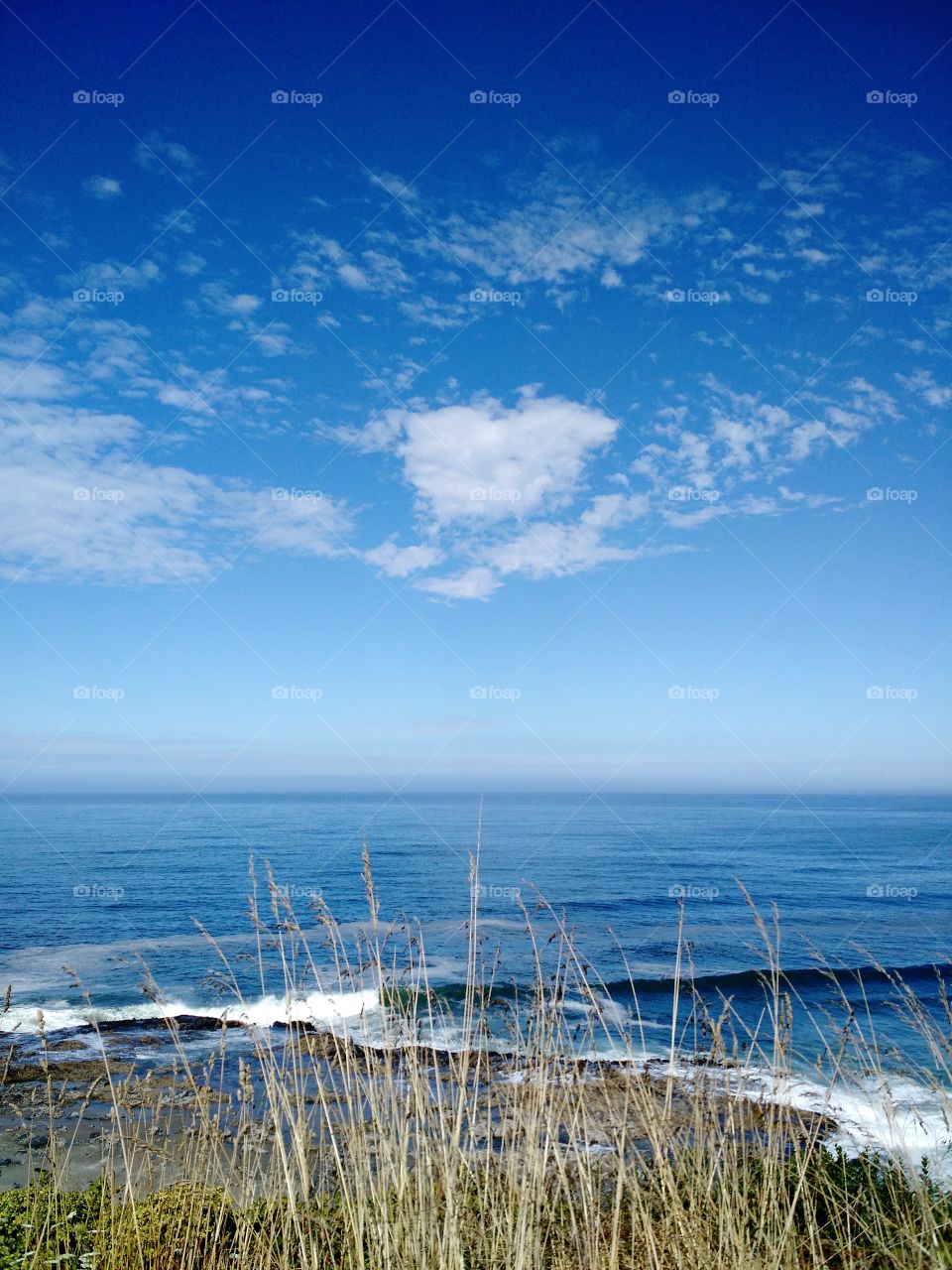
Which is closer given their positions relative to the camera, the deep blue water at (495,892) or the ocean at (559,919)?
the ocean at (559,919)

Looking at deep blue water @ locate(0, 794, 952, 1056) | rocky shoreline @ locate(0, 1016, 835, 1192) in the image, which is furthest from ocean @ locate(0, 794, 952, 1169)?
rocky shoreline @ locate(0, 1016, 835, 1192)

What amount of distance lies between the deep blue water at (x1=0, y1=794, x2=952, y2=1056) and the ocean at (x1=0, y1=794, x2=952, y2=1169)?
134 millimetres

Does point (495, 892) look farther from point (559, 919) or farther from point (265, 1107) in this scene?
point (265, 1107)

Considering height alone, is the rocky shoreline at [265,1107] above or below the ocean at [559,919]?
above

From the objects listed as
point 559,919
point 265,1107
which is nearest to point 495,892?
point 559,919

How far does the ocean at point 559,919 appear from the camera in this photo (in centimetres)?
891

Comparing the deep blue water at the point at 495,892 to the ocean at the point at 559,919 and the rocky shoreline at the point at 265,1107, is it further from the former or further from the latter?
the rocky shoreline at the point at 265,1107

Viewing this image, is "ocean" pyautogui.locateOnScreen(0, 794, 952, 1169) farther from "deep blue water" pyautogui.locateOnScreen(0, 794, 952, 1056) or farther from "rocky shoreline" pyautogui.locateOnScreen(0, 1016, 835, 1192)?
"rocky shoreline" pyautogui.locateOnScreen(0, 1016, 835, 1192)

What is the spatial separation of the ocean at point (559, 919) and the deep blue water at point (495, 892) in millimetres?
134

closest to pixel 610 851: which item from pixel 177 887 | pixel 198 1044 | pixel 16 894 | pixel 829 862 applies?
pixel 829 862

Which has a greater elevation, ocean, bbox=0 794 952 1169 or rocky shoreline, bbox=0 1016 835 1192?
rocky shoreline, bbox=0 1016 835 1192

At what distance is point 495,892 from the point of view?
17844 millimetres

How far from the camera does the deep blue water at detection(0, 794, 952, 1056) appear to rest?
18.5 m

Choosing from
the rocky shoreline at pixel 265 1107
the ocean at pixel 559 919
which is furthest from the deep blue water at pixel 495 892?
the rocky shoreline at pixel 265 1107
